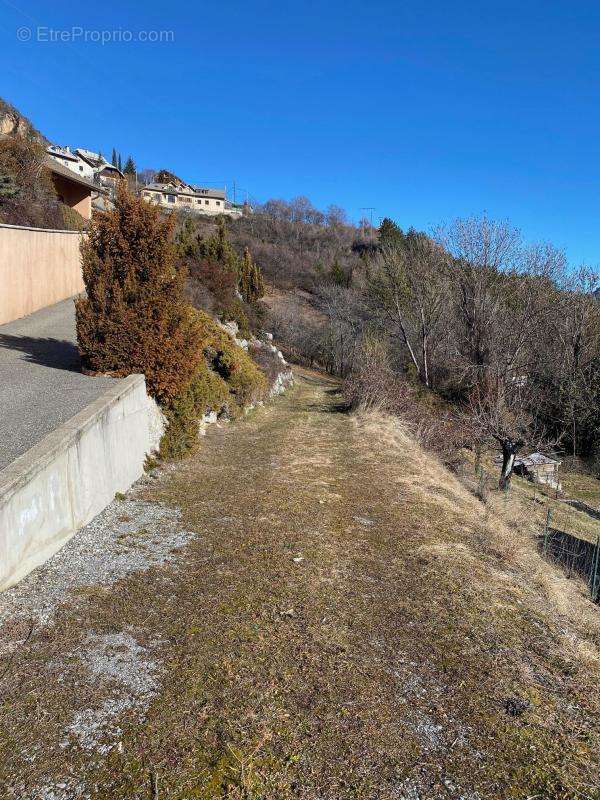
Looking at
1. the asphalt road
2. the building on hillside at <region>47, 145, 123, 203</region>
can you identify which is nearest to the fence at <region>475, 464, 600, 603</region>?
the asphalt road

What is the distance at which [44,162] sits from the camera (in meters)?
21.3

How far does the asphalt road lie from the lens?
5508mm

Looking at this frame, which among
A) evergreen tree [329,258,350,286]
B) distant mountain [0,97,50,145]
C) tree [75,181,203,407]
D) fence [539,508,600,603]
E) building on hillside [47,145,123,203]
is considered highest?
building on hillside [47,145,123,203]

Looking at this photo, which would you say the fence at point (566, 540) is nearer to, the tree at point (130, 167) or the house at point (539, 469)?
the house at point (539, 469)

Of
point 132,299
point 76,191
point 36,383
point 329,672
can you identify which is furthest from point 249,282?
point 329,672

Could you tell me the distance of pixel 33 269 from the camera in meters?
13.9

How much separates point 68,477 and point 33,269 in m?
10.9

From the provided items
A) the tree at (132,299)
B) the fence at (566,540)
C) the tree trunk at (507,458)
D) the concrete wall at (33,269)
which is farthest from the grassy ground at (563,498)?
the concrete wall at (33,269)

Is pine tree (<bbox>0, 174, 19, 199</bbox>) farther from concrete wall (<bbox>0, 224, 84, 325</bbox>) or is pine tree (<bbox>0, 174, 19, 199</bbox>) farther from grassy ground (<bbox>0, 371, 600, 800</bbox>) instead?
grassy ground (<bbox>0, 371, 600, 800</bbox>)

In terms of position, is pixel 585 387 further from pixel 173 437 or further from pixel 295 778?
pixel 295 778

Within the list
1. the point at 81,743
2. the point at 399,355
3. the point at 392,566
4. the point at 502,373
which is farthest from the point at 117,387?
the point at 399,355

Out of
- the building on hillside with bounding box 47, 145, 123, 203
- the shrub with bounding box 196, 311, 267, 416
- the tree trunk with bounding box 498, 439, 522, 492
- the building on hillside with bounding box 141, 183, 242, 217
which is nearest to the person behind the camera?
the shrub with bounding box 196, 311, 267, 416

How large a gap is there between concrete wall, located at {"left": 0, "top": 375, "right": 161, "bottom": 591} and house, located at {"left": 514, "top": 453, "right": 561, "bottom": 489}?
14979 millimetres

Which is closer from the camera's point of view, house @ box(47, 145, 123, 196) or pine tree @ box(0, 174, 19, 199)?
pine tree @ box(0, 174, 19, 199)
